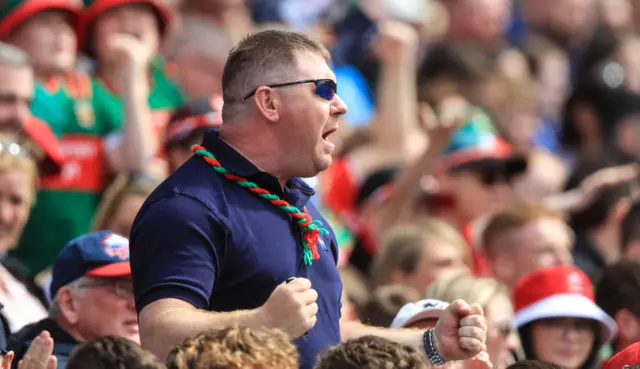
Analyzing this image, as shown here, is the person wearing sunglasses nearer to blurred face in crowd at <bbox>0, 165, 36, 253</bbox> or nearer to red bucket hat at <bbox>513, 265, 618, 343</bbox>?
red bucket hat at <bbox>513, 265, 618, 343</bbox>

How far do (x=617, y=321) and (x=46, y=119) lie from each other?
122 inches

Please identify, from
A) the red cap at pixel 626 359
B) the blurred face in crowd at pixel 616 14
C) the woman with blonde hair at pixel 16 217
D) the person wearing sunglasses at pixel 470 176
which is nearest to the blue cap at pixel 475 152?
the person wearing sunglasses at pixel 470 176

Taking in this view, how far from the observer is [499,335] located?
6.31 meters

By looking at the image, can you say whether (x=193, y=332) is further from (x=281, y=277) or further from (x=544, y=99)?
(x=544, y=99)

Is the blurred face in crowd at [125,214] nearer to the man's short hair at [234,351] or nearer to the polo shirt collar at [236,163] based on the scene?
the polo shirt collar at [236,163]

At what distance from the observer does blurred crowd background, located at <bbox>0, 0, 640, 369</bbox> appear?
22.4 ft

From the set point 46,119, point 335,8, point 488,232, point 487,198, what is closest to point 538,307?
point 488,232

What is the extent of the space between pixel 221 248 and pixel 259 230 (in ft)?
0.46

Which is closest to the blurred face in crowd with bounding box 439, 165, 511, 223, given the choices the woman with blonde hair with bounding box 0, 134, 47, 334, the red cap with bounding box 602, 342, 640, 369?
the woman with blonde hair with bounding box 0, 134, 47, 334

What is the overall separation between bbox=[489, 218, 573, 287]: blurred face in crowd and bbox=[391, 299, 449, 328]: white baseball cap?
7.72ft

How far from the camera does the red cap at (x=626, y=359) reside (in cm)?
534

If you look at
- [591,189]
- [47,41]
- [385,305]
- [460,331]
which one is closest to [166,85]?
[47,41]

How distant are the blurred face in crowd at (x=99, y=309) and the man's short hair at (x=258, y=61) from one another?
1.09 m

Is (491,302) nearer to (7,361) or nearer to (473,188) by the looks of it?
(473,188)
